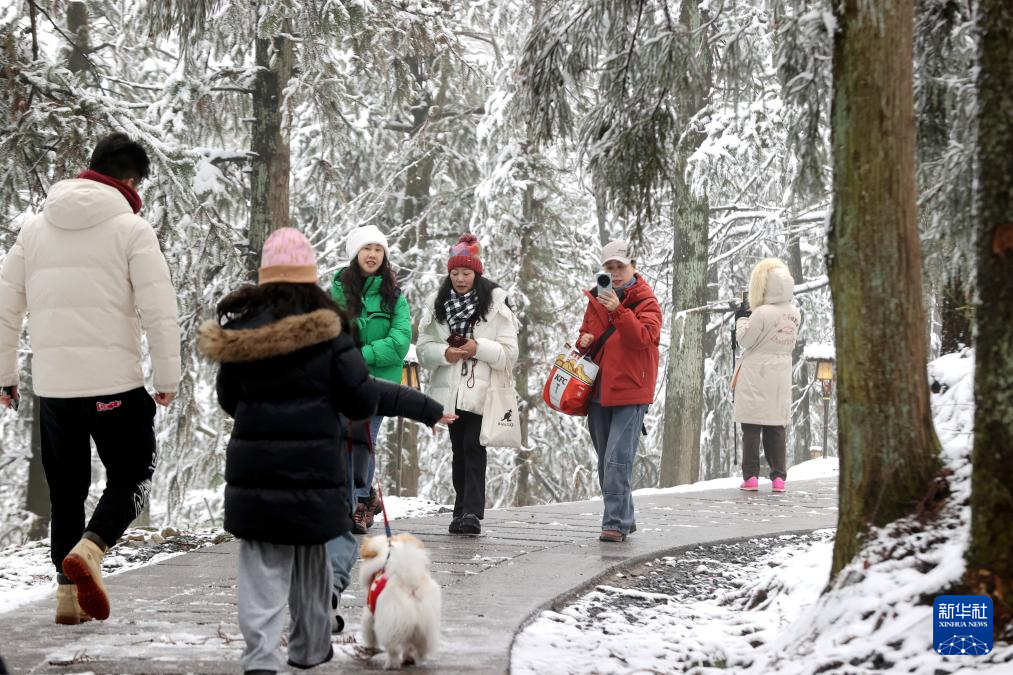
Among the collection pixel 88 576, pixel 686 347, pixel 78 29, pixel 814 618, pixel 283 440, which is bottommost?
pixel 814 618

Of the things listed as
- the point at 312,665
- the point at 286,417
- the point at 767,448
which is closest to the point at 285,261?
the point at 286,417

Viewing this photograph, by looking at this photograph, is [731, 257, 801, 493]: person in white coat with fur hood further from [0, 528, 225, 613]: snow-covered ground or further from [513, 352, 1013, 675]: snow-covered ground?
[0, 528, 225, 613]: snow-covered ground

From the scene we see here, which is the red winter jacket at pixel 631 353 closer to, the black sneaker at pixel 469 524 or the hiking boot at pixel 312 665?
the black sneaker at pixel 469 524

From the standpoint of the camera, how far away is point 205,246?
1116 centimetres

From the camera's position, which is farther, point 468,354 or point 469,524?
point 469,524

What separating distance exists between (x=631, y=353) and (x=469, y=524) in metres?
1.76

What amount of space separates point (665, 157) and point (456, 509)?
3008 mm

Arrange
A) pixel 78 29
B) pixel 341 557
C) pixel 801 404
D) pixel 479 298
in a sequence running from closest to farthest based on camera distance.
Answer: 1. pixel 341 557
2. pixel 479 298
3. pixel 78 29
4. pixel 801 404

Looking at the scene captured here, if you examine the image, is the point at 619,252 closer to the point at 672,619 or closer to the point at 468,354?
the point at 468,354

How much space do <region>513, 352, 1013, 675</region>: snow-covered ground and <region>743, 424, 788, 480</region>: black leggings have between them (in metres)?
5.16

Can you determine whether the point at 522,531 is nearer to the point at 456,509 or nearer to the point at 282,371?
the point at 456,509

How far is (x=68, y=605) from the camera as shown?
196 inches

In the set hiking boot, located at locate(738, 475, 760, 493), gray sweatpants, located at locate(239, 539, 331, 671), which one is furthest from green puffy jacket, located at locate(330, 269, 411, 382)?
hiking boot, located at locate(738, 475, 760, 493)

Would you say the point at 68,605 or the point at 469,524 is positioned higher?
the point at 469,524
